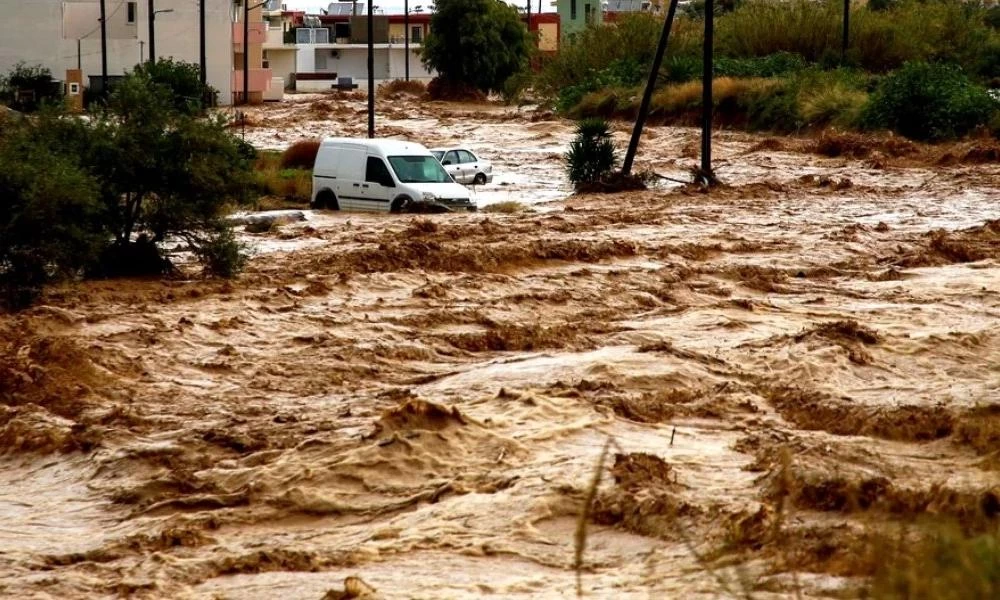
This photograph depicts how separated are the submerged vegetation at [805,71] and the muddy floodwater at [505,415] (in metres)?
20.1

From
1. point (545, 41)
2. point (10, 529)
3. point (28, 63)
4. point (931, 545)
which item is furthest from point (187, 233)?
point (545, 41)

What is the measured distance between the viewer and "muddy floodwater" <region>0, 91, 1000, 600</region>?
8.90m

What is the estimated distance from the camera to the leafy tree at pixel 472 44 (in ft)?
265

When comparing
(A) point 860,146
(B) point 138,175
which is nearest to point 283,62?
(A) point 860,146

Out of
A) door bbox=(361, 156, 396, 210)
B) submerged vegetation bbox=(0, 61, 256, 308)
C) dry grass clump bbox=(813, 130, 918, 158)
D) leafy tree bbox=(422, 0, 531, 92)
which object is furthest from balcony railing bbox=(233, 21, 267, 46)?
submerged vegetation bbox=(0, 61, 256, 308)

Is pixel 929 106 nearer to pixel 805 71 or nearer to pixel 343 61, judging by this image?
pixel 805 71

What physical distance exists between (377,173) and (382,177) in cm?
14

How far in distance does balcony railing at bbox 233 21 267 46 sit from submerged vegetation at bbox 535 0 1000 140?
702 inches

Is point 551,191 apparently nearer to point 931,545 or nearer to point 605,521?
point 605,521

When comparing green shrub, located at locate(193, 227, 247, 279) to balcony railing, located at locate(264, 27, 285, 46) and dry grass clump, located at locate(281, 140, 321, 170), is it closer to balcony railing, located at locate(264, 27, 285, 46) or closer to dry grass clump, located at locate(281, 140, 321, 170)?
dry grass clump, located at locate(281, 140, 321, 170)

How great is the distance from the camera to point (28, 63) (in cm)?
7388

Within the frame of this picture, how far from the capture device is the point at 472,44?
265ft

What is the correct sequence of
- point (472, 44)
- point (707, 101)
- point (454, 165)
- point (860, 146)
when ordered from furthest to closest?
1. point (472, 44)
2. point (860, 146)
3. point (454, 165)
4. point (707, 101)

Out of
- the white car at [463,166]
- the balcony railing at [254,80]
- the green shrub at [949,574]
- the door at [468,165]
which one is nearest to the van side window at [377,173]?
the white car at [463,166]
